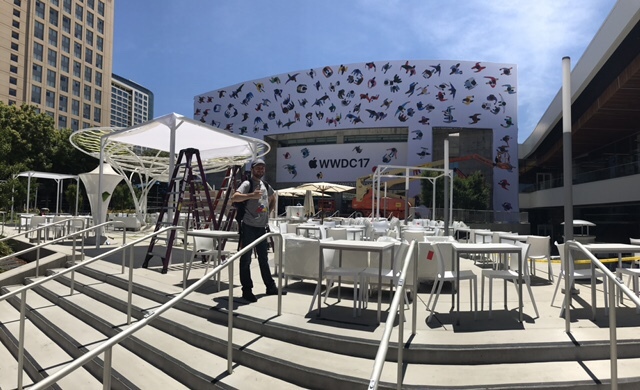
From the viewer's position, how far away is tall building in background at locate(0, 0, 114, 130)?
5162 centimetres

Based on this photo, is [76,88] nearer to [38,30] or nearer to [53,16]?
[38,30]

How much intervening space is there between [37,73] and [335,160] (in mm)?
→ 44592

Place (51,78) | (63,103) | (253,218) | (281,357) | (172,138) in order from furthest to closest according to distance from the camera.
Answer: (63,103)
(51,78)
(172,138)
(253,218)
(281,357)

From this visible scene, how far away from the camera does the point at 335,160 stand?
46.8 m

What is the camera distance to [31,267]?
8203mm

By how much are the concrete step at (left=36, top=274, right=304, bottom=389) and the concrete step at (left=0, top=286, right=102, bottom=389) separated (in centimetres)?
41

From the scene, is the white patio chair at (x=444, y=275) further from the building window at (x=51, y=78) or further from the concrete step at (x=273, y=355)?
the building window at (x=51, y=78)

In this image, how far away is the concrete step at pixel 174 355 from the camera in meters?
3.36

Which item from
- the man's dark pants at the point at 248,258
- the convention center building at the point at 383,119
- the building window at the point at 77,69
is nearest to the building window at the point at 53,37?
the building window at the point at 77,69

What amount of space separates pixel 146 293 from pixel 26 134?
116 ft

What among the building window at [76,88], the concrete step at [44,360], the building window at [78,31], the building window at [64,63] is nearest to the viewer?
the concrete step at [44,360]

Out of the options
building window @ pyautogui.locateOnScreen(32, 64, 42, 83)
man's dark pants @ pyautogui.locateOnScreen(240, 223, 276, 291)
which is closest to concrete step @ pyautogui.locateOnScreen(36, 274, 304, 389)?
man's dark pants @ pyautogui.locateOnScreen(240, 223, 276, 291)

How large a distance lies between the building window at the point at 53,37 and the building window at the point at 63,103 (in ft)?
24.9

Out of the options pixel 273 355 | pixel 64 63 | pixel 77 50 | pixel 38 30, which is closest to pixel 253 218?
pixel 273 355
